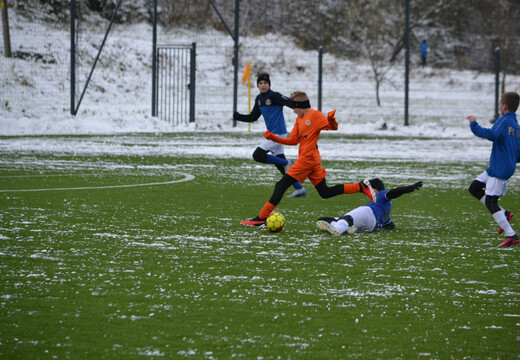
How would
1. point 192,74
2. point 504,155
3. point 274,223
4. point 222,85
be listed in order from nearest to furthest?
1. point 504,155
2. point 274,223
3. point 192,74
4. point 222,85

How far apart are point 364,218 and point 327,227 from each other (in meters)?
0.53

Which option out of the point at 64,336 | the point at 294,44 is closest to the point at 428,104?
the point at 294,44

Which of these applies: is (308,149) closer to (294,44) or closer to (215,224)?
→ (215,224)

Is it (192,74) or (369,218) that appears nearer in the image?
(369,218)

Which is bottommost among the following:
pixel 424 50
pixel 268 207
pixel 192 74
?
pixel 268 207

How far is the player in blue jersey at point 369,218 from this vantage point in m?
9.13

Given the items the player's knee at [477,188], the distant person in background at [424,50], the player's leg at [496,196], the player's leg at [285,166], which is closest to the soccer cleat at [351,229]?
the player's knee at [477,188]

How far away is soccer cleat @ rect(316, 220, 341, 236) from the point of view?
903 centimetres

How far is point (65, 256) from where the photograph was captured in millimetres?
7477

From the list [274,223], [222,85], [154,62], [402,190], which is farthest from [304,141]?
[222,85]

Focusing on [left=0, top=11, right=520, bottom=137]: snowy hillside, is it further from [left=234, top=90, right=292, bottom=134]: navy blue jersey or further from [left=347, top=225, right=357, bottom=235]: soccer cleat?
[left=347, top=225, right=357, bottom=235]: soccer cleat

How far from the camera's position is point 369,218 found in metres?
9.41

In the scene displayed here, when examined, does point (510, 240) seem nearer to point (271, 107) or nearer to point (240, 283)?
point (240, 283)

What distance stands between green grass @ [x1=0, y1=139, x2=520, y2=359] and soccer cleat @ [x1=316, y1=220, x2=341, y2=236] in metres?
0.10
